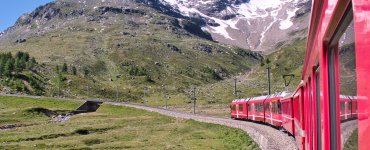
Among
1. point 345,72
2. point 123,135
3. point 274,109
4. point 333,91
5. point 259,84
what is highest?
point 259,84

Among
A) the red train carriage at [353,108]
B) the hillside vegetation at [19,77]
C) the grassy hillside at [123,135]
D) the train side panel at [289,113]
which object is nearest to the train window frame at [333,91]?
the red train carriage at [353,108]

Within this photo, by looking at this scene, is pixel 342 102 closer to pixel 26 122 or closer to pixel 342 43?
pixel 342 43

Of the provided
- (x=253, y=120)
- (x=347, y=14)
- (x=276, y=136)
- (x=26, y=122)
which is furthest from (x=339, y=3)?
(x=26, y=122)

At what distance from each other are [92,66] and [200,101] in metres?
73.0

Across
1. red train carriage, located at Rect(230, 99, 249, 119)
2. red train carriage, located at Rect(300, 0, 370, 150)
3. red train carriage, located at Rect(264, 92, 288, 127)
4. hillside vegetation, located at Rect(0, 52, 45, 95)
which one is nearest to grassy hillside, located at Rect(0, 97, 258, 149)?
red train carriage, located at Rect(264, 92, 288, 127)

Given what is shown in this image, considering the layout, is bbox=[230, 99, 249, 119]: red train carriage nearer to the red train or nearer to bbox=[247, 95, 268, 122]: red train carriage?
bbox=[247, 95, 268, 122]: red train carriage

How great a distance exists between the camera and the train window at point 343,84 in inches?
125

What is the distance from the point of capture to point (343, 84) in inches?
147

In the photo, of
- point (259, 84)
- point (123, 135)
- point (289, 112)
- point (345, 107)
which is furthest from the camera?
point (259, 84)

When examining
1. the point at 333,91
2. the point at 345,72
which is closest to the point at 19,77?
the point at 333,91

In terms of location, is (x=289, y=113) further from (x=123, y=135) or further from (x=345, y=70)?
(x=123, y=135)

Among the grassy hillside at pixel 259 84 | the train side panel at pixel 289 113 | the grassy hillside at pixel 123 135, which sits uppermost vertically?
the grassy hillside at pixel 259 84

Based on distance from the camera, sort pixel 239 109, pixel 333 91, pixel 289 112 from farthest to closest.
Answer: pixel 239 109 → pixel 289 112 → pixel 333 91

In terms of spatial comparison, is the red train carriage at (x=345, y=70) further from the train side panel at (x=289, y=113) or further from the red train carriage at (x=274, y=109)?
the red train carriage at (x=274, y=109)
